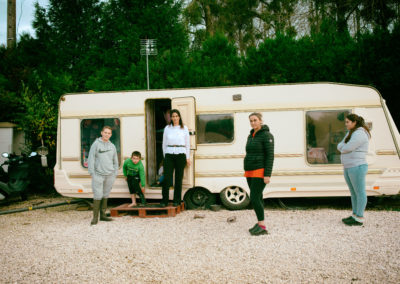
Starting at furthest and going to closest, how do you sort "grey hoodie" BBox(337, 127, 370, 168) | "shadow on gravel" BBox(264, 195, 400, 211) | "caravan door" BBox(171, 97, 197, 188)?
"shadow on gravel" BBox(264, 195, 400, 211) → "caravan door" BBox(171, 97, 197, 188) → "grey hoodie" BBox(337, 127, 370, 168)

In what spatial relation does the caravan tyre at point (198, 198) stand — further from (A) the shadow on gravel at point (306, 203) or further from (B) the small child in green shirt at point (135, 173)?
(B) the small child in green shirt at point (135, 173)

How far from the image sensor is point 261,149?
496cm

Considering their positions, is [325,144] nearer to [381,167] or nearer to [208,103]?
[381,167]

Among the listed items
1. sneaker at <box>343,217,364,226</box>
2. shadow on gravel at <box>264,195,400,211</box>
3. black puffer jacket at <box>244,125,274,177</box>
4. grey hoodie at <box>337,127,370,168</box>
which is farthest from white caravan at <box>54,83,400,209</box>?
black puffer jacket at <box>244,125,274,177</box>

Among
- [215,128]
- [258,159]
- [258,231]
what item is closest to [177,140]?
[215,128]

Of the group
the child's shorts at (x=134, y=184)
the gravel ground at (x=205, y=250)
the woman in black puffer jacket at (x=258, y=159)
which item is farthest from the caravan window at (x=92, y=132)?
the woman in black puffer jacket at (x=258, y=159)

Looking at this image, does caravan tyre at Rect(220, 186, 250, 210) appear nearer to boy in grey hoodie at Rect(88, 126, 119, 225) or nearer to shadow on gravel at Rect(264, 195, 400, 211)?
shadow on gravel at Rect(264, 195, 400, 211)

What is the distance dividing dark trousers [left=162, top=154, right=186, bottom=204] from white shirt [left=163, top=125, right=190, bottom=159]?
0.09 metres

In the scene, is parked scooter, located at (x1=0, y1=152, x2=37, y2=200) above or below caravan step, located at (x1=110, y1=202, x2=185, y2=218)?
above

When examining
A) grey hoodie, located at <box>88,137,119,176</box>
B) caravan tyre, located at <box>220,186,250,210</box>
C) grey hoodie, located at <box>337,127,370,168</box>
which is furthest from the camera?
caravan tyre, located at <box>220,186,250,210</box>

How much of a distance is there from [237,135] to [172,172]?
1426 mm

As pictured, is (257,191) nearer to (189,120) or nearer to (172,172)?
(172,172)

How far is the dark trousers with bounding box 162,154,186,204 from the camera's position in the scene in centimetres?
667

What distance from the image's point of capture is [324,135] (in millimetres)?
6770
